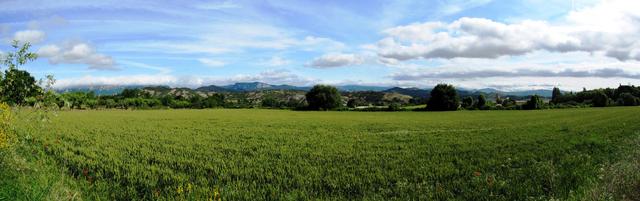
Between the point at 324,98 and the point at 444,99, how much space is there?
1372 inches

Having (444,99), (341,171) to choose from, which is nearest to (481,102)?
(444,99)

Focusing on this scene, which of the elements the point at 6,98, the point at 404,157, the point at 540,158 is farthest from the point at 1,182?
the point at 540,158

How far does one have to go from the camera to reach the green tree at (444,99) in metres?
110

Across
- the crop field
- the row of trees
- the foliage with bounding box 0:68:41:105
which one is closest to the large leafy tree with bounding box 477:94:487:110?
the row of trees

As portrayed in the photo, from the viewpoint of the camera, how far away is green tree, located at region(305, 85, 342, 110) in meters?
121

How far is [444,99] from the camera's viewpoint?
10981cm

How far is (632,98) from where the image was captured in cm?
11462

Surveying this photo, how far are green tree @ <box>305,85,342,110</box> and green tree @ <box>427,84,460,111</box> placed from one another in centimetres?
2797

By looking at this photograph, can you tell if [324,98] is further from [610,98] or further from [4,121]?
[4,121]

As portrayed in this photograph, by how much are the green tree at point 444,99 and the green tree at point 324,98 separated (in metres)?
28.0

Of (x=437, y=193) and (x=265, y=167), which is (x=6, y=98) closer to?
(x=265, y=167)

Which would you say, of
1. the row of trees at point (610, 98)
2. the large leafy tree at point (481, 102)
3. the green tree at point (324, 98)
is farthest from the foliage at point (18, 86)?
the row of trees at point (610, 98)

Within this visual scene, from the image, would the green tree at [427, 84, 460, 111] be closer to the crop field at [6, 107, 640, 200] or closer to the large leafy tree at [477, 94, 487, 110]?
the large leafy tree at [477, 94, 487, 110]

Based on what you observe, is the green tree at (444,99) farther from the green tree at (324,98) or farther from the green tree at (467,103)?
the green tree at (324,98)
